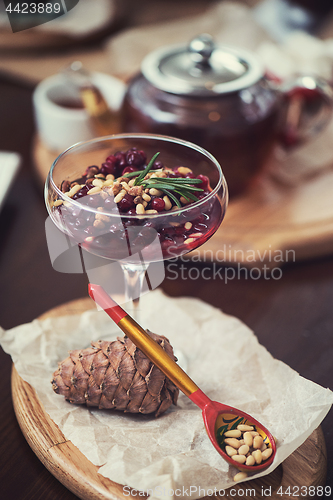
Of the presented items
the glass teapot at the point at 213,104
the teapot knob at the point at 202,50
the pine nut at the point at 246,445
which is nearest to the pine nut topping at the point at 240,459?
the pine nut at the point at 246,445

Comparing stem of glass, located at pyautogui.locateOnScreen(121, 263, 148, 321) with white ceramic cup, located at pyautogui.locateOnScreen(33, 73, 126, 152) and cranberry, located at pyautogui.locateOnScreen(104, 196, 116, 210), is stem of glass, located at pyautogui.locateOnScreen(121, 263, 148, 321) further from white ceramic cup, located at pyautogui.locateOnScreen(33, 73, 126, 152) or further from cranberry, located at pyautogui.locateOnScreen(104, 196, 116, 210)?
white ceramic cup, located at pyautogui.locateOnScreen(33, 73, 126, 152)

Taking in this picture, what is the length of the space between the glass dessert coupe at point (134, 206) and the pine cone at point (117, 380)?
108 mm

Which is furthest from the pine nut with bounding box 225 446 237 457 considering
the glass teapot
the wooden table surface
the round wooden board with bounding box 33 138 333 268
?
the glass teapot

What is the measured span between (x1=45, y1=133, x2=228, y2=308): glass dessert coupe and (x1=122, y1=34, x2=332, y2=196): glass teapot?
29 cm

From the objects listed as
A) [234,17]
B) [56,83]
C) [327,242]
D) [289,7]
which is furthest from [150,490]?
[289,7]

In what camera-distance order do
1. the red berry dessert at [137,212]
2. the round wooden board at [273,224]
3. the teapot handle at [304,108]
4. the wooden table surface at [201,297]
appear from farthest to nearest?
the teapot handle at [304,108], the round wooden board at [273,224], the wooden table surface at [201,297], the red berry dessert at [137,212]

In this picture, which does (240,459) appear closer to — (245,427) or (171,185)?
(245,427)

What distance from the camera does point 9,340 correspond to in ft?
2.16

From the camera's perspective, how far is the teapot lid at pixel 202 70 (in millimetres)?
881

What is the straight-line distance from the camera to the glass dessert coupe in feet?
1.63

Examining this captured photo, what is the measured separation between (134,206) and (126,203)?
0.01 metres

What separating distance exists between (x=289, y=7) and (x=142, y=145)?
152 centimetres

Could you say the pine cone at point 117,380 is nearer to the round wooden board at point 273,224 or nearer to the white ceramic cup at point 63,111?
the round wooden board at point 273,224

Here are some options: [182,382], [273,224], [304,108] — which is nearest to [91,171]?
[182,382]
